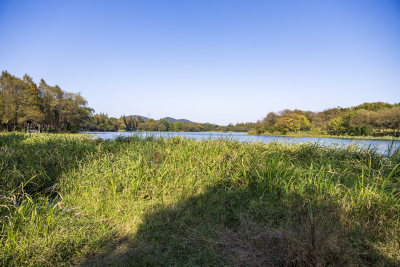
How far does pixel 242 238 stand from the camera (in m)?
2.34

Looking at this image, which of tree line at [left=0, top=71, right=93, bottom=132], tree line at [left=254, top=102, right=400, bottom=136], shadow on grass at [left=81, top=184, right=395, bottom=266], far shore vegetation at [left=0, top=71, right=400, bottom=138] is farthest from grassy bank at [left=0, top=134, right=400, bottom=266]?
tree line at [left=0, top=71, right=93, bottom=132]

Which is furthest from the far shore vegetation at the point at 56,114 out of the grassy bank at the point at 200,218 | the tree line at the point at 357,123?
the grassy bank at the point at 200,218

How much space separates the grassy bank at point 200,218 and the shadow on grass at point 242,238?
0.01 meters

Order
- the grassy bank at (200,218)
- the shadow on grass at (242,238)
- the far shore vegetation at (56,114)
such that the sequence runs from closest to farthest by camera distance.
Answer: the shadow on grass at (242,238), the grassy bank at (200,218), the far shore vegetation at (56,114)

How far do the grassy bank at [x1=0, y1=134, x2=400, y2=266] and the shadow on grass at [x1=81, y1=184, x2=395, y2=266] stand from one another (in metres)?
0.01

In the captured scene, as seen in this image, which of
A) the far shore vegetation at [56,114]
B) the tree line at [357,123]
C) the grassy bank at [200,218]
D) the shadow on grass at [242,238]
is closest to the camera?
the shadow on grass at [242,238]

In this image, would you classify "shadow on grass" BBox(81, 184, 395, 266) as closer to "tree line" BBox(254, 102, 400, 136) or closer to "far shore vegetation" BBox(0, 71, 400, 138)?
"far shore vegetation" BBox(0, 71, 400, 138)

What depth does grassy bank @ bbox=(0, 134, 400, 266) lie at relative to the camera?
77.8 inches

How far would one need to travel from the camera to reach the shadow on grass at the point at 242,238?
1.85 m

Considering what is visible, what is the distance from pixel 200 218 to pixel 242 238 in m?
0.64

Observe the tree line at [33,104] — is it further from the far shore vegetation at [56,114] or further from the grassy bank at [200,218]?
the grassy bank at [200,218]

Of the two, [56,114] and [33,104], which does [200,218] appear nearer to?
[33,104]

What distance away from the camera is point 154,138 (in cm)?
595

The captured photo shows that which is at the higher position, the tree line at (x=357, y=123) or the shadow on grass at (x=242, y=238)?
the tree line at (x=357, y=123)
